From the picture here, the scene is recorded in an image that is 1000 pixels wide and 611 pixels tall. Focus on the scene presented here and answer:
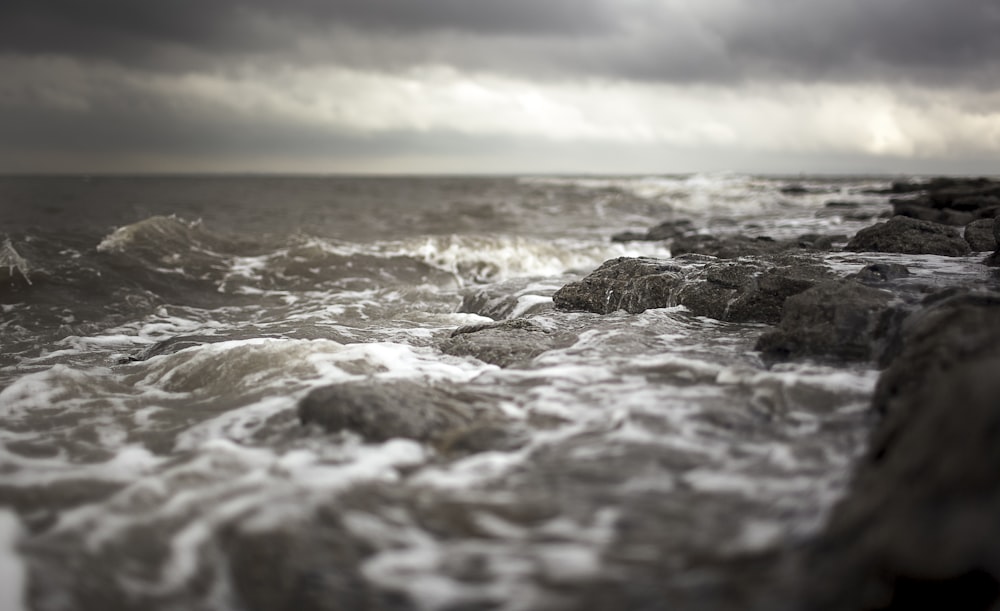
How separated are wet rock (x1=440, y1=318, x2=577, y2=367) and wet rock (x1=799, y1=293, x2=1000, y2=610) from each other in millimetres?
2390

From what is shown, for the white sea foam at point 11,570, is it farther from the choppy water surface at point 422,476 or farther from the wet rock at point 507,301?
the wet rock at point 507,301

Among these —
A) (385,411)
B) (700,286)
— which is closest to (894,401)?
(385,411)

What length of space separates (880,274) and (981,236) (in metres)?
3.09

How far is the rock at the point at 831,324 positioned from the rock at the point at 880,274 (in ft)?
2.20

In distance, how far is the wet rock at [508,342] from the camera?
4.23m

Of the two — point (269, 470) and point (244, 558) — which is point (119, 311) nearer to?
point (269, 470)

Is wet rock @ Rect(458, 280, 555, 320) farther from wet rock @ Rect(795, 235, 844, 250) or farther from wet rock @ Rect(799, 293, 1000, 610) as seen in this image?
wet rock @ Rect(799, 293, 1000, 610)

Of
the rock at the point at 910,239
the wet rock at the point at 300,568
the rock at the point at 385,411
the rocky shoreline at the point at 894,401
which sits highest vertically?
the rock at the point at 910,239

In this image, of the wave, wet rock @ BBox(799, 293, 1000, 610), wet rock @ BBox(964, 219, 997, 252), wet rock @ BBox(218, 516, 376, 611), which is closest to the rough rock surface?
wet rock @ BBox(964, 219, 997, 252)

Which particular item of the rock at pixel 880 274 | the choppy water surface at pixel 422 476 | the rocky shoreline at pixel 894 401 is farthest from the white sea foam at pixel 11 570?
the rock at pixel 880 274

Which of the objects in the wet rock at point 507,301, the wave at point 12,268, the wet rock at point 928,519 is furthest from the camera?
the wave at point 12,268

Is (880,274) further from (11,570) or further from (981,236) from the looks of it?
(11,570)

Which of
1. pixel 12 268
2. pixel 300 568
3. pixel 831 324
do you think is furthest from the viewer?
pixel 12 268

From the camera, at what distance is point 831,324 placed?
3.68 m
